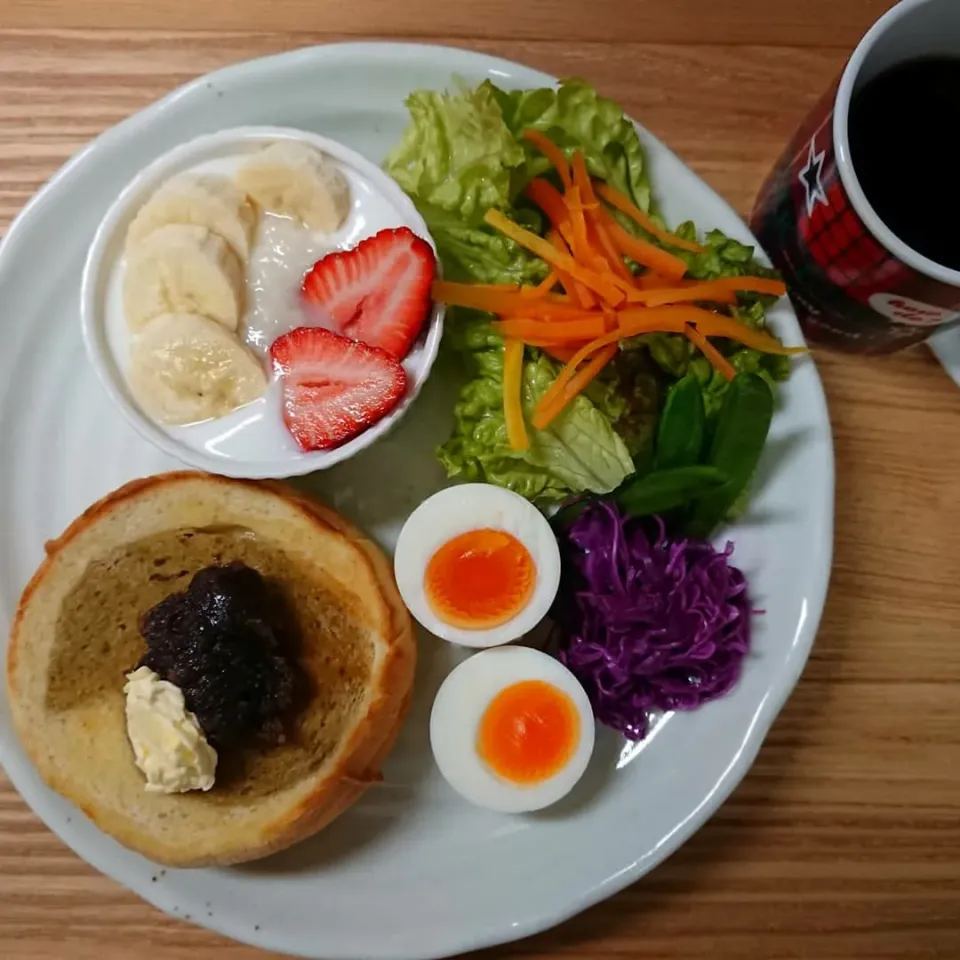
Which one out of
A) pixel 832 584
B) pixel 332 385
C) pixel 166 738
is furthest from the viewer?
pixel 832 584

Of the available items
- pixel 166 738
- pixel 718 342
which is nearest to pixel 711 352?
pixel 718 342

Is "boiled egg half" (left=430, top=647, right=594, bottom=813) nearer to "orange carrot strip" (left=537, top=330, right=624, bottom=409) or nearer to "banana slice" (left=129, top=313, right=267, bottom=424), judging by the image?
"orange carrot strip" (left=537, top=330, right=624, bottom=409)

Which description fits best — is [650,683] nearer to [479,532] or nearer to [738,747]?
[738,747]

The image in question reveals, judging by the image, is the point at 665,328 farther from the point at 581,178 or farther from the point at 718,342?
the point at 581,178

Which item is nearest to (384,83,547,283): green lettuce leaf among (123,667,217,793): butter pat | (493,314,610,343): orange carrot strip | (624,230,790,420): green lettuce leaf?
(493,314,610,343): orange carrot strip

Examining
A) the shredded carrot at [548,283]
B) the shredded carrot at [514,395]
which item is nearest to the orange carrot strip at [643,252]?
the shredded carrot at [548,283]
